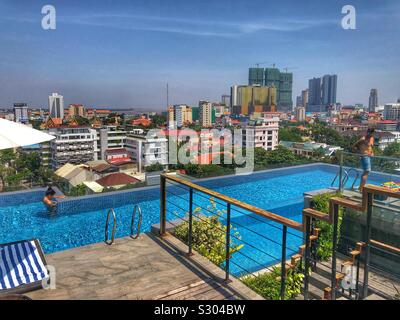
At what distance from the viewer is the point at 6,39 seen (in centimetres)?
2605

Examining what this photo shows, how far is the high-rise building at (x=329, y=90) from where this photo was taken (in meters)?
119

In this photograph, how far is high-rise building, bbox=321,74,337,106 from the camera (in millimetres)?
119300

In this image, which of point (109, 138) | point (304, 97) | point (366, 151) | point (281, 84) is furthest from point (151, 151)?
point (304, 97)

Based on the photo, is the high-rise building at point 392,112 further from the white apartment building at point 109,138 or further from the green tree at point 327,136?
the white apartment building at point 109,138

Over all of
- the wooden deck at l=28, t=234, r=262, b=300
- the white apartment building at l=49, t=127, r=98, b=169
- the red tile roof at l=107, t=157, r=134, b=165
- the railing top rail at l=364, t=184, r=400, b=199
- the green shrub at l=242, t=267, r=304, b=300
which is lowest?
the red tile roof at l=107, t=157, r=134, b=165

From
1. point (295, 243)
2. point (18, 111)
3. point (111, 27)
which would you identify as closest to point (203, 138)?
point (111, 27)

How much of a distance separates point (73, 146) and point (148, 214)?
3765 cm

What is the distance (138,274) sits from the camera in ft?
8.77

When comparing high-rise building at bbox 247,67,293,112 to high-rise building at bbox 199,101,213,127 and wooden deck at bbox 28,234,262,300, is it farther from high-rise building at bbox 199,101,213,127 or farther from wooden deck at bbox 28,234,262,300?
wooden deck at bbox 28,234,262,300

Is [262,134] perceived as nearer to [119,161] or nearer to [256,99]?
[119,161]

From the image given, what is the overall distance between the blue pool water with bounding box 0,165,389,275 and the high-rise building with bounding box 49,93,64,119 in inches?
3137

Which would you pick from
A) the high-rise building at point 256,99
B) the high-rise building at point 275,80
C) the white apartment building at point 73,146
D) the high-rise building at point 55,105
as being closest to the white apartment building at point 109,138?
the white apartment building at point 73,146

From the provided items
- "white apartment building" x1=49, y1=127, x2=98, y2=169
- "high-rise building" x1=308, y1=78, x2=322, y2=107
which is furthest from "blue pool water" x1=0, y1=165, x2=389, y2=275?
"high-rise building" x1=308, y1=78, x2=322, y2=107

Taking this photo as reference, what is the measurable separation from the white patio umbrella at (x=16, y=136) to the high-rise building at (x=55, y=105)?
284ft
